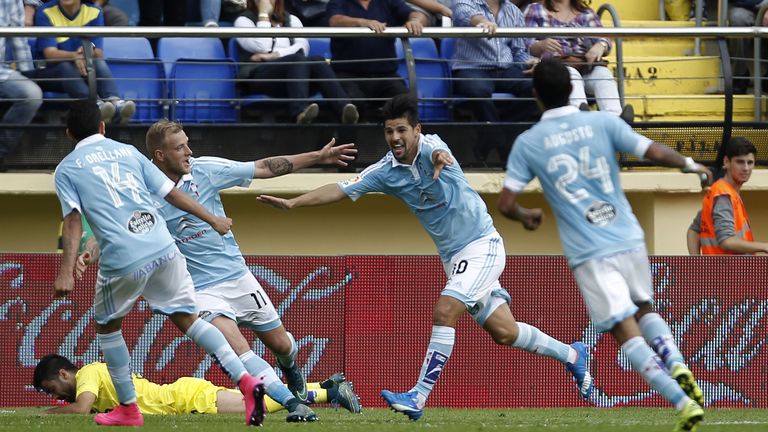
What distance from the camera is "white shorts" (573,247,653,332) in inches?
286

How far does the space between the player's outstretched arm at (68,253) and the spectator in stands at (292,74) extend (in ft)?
13.7

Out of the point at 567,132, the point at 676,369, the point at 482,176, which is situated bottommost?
the point at 482,176

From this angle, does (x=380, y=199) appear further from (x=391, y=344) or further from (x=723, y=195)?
(x=723, y=195)

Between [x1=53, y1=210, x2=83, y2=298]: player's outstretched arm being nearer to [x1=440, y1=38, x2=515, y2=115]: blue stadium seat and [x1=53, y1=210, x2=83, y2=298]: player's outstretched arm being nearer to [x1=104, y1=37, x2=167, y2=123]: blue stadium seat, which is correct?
[x1=104, y1=37, x2=167, y2=123]: blue stadium seat

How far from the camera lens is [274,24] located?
12984 mm

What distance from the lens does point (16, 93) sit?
11922mm

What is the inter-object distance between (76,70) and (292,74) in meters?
1.95

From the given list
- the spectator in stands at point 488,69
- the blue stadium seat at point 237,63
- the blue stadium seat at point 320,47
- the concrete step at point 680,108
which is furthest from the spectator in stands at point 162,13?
the concrete step at point 680,108

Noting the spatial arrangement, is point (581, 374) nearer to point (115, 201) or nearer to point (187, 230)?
point (187, 230)

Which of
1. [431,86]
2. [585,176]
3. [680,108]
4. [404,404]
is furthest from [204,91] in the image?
[585,176]

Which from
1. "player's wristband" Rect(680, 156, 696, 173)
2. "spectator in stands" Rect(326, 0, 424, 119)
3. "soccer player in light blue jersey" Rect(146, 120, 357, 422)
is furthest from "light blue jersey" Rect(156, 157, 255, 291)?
"spectator in stands" Rect(326, 0, 424, 119)

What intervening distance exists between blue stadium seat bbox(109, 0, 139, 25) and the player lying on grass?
446 cm

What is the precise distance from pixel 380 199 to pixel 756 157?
3681 millimetres

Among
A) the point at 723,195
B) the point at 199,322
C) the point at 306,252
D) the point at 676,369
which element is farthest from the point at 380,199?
the point at 676,369
